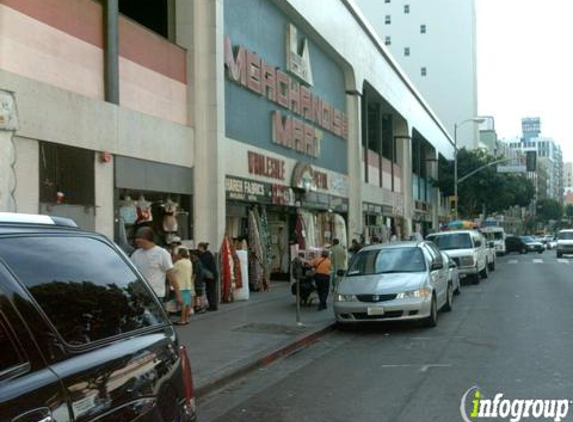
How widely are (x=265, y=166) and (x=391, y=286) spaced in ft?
30.0

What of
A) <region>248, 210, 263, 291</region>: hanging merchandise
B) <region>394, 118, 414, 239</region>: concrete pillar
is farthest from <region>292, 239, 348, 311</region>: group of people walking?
<region>394, 118, 414, 239</region>: concrete pillar

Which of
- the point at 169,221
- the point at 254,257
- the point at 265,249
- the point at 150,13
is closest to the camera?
the point at 169,221

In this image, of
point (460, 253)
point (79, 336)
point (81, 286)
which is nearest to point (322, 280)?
point (460, 253)

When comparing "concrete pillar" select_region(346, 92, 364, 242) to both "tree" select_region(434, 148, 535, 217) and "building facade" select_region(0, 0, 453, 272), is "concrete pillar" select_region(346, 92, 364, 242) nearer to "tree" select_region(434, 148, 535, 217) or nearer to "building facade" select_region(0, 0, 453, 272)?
"building facade" select_region(0, 0, 453, 272)

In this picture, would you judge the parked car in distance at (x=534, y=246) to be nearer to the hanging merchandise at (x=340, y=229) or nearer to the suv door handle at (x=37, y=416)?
the hanging merchandise at (x=340, y=229)

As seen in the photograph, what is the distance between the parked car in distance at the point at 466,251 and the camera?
22.8 m

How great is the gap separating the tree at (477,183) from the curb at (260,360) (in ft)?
163

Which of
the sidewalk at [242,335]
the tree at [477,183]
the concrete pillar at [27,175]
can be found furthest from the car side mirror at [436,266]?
the tree at [477,183]

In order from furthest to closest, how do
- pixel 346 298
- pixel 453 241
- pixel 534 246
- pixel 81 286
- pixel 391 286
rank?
pixel 534 246, pixel 453 241, pixel 346 298, pixel 391 286, pixel 81 286

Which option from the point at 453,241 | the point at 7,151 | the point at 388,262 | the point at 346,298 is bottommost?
the point at 346,298

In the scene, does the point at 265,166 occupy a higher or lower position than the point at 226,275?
higher

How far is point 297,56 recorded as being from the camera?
2367 centimetres

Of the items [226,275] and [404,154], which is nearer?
[226,275]

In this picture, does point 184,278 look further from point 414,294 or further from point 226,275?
point 414,294
